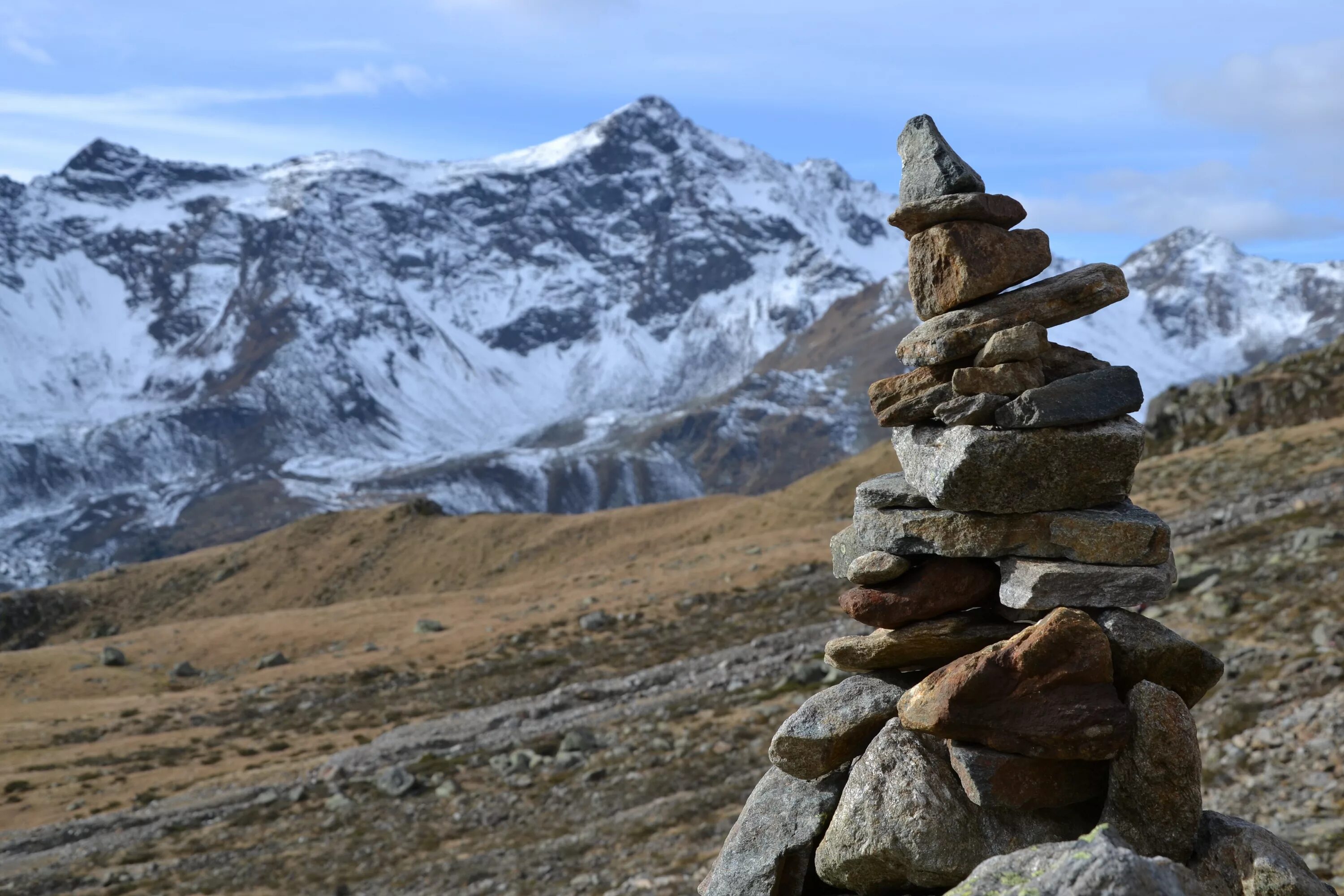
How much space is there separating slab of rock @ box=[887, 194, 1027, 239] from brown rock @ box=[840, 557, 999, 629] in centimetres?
346

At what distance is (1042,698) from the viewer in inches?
366

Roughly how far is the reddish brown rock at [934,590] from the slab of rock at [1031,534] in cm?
20

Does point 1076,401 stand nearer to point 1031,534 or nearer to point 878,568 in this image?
point 1031,534

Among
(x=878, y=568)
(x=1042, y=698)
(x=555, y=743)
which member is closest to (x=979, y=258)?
(x=878, y=568)

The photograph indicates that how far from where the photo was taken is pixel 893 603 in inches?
422

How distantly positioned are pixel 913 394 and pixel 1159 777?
4346mm

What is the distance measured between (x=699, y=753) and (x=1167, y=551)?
20.4 metres

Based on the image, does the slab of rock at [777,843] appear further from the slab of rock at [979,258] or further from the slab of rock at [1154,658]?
the slab of rock at [979,258]

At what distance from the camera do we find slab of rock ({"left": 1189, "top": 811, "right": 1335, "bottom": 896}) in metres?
8.69

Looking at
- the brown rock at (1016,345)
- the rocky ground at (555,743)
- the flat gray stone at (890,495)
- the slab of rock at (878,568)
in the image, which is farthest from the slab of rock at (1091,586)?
the rocky ground at (555,743)

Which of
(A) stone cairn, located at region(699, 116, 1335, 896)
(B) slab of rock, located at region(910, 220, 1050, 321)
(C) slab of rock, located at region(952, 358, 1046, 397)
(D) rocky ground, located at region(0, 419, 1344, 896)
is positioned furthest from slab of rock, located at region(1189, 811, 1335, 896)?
(D) rocky ground, located at region(0, 419, 1344, 896)

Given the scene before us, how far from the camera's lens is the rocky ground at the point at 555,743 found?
21.4 m

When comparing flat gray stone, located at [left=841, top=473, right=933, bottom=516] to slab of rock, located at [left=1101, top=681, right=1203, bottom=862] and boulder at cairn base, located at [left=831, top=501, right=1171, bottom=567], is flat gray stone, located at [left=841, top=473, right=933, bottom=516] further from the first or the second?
slab of rock, located at [left=1101, top=681, right=1203, bottom=862]

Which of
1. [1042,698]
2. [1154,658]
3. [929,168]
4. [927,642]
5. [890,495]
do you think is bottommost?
[1042,698]
